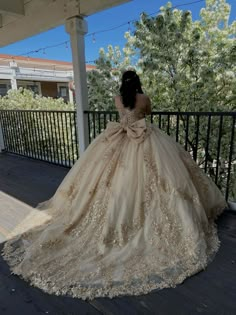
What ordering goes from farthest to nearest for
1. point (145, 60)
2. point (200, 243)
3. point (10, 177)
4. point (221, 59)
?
point (145, 60)
point (221, 59)
point (10, 177)
point (200, 243)

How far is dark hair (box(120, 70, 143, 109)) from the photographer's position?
1934 mm

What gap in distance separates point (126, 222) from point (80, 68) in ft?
7.41

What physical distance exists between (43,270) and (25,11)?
359 centimetres

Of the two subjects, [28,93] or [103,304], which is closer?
[103,304]

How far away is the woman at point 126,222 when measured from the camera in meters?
1.42

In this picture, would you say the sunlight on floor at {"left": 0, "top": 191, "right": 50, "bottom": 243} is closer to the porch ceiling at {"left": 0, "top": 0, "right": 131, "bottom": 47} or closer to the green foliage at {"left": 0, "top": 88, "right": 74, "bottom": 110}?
the porch ceiling at {"left": 0, "top": 0, "right": 131, "bottom": 47}

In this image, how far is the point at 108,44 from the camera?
682cm

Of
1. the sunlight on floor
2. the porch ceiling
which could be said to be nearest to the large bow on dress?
the sunlight on floor

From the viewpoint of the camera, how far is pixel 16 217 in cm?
230

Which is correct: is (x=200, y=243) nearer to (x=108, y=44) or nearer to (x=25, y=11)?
(x=25, y=11)

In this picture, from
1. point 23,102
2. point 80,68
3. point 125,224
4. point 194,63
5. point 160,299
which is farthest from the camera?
point 23,102

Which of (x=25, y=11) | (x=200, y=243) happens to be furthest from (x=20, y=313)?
(x=25, y=11)

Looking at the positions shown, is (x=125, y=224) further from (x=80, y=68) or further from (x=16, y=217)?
(x=80, y=68)

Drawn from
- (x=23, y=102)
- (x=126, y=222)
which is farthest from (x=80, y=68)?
(x=23, y=102)
